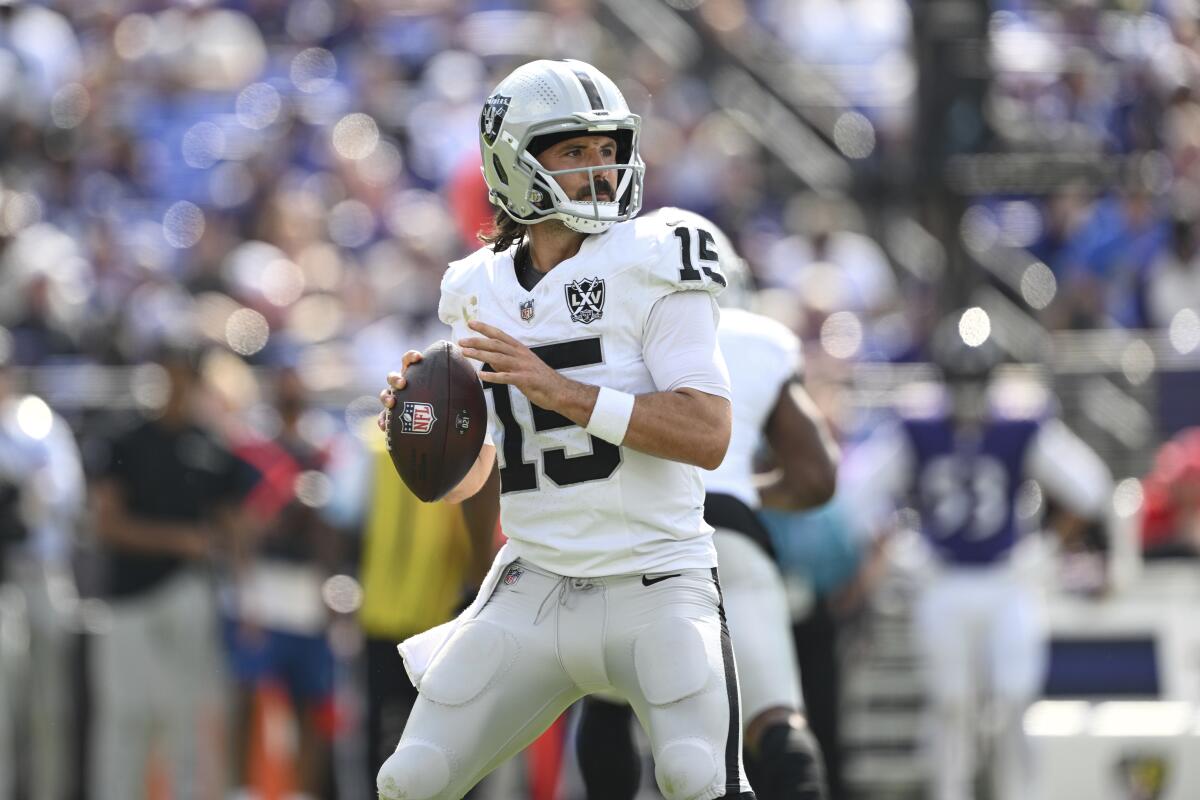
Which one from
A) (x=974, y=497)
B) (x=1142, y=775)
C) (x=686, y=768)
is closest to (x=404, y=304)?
(x=974, y=497)

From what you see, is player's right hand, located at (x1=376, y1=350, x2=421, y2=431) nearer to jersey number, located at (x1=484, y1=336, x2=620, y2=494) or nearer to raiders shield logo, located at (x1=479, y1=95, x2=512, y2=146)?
jersey number, located at (x1=484, y1=336, x2=620, y2=494)

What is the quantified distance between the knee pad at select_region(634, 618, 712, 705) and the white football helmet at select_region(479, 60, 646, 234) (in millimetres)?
864

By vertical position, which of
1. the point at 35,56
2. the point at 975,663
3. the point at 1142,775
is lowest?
the point at 1142,775

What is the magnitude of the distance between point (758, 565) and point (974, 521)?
3665 millimetres

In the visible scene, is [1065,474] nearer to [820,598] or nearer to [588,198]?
[820,598]

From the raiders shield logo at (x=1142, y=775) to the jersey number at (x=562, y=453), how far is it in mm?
4381

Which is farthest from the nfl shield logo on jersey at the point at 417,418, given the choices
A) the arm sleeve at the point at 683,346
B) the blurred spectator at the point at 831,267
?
the blurred spectator at the point at 831,267

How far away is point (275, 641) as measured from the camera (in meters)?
9.00

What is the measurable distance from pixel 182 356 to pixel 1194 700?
15.1ft

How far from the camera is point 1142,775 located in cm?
796

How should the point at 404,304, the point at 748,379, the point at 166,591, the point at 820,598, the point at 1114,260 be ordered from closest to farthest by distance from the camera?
1. the point at 748,379
2. the point at 820,598
3. the point at 166,591
4. the point at 404,304
5. the point at 1114,260

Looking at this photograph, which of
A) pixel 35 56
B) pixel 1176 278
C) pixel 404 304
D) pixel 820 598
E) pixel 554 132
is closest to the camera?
pixel 554 132

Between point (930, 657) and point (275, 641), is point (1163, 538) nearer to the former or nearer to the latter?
point (930, 657)

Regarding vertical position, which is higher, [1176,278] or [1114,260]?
[1114,260]
